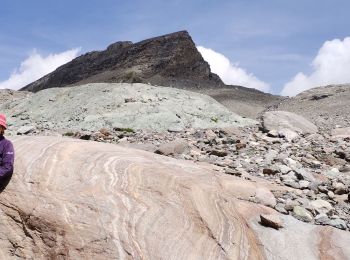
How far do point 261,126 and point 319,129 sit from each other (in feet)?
8.61

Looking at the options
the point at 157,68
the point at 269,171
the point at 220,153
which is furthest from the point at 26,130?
the point at 157,68

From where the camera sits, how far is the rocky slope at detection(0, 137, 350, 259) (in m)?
6.08

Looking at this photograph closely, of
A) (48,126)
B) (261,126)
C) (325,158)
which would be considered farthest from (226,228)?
(48,126)

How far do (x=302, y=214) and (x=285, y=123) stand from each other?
10.1 metres

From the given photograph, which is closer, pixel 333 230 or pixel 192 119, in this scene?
pixel 333 230

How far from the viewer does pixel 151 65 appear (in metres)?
49.4

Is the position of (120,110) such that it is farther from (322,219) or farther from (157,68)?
(157,68)

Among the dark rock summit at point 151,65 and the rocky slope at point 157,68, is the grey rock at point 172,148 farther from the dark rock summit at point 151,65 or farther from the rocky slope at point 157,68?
the dark rock summit at point 151,65

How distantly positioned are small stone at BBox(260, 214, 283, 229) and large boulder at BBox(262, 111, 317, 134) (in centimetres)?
991

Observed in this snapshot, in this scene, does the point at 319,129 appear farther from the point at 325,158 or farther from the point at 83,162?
the point at 83,162

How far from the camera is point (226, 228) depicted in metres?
6.61

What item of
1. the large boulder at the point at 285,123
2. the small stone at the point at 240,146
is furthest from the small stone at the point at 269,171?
the large boulder at the point at 285,123

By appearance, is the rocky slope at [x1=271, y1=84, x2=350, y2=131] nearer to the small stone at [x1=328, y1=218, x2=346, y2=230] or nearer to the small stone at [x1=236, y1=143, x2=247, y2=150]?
the small stone at [x1=236, y1=143, x2=247, y2=150]

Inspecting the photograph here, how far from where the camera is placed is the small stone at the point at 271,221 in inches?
266
